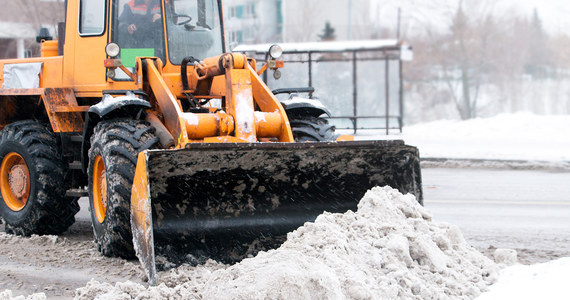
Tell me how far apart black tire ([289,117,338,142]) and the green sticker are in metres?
1.64

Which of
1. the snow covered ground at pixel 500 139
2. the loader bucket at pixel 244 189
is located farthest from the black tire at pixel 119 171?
the snow covered ground at pixel 500 139

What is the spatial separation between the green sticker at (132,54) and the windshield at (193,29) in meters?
0.22

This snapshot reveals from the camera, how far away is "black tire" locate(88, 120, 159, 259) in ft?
20.2

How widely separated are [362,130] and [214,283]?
18090 millimetres

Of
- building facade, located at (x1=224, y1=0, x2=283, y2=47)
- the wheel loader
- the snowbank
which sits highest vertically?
building facade, located at (x1=224, y1=0, x2=283, y2=47)

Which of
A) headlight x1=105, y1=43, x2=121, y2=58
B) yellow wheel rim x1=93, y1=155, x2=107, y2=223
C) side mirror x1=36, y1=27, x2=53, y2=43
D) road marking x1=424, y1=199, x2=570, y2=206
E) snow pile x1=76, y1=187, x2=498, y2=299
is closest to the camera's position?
snow pile x1=76, y1=187, x2=498, y2=299

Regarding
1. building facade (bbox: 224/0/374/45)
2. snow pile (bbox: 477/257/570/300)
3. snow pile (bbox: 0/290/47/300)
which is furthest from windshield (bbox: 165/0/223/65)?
building facade (bbox: 224/0/374/45)

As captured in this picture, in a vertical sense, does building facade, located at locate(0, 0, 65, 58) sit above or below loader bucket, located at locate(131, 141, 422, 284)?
above

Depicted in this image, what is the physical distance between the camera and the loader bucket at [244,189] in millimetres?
5715

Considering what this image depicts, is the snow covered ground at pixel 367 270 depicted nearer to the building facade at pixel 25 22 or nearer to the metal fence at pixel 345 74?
the metal fence at pixel 345 74

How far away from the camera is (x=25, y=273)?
6.15 metres

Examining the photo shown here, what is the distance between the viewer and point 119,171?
243 inches

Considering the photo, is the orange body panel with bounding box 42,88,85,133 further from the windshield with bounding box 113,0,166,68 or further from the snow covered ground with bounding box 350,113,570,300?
the snow covered ground with bounding box 350,113,570,300

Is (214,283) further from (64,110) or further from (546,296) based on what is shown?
(64,110)
